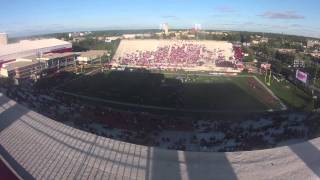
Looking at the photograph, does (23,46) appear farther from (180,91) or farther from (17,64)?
(180,91)

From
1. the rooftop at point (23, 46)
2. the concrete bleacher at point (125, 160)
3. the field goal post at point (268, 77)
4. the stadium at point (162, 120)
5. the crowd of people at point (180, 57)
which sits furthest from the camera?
the rooftop at point (23, 46)

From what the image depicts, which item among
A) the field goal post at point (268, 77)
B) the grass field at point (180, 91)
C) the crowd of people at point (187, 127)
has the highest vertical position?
the field goal post at point (268, 77)

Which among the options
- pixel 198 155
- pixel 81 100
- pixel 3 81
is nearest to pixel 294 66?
pixel 81 100

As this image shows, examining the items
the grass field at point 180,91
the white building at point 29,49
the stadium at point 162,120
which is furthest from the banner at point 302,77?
the white building at point 29,49

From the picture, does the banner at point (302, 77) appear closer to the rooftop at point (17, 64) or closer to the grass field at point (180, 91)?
the grass field at point (180, 91)

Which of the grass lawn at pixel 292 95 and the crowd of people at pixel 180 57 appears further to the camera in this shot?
A: the crowd of people at pixel 180 57

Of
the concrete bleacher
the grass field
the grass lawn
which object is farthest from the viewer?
the grass lawn

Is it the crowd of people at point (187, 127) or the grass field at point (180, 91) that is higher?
the grass field at point (180, 91)

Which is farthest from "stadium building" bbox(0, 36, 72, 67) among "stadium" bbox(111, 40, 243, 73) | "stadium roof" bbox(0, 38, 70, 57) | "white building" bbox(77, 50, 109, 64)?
"stadium" bbox(111, 40, 243, 73)

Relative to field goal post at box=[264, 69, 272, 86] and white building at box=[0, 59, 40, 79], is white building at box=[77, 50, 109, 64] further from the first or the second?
field goal post at box=[264, 69, 272, 86]
